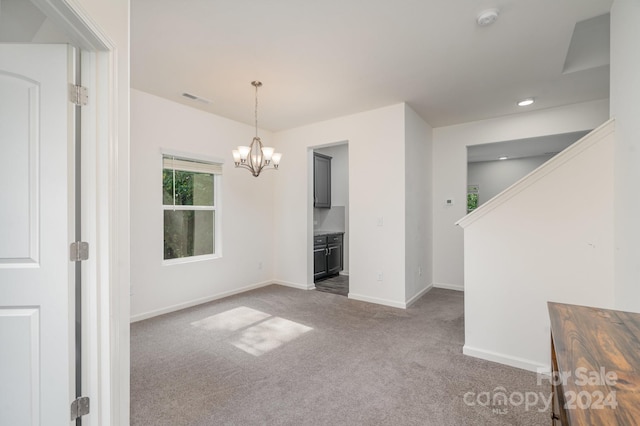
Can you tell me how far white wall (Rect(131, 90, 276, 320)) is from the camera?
347 centimetres

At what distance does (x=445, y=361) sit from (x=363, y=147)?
2935 millimetres

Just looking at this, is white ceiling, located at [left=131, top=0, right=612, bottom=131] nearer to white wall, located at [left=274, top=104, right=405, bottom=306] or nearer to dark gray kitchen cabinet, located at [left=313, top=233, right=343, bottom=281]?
white wall, located at [left=274, top=104, right=405, bottom=306]

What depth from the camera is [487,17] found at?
214 cm

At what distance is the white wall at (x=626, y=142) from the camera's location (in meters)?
1.64

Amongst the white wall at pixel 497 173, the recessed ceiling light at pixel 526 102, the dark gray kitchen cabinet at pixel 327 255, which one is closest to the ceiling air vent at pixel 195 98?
the dark gray kitchen cabinet at pixel 327 255

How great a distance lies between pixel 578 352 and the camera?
2.89 feet

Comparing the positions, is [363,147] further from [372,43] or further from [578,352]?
[578,352]

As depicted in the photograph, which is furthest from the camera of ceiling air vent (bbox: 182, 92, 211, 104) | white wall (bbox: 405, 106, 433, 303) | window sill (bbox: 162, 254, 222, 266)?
white wall (bbox: 405, 106, 433, 303)

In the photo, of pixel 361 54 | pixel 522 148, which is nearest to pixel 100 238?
pixel 361 54

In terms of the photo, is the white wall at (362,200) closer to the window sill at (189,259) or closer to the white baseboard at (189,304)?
the white baseboard at (189,304)

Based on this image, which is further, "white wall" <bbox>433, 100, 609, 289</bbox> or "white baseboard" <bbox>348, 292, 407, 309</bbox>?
"white wall" <bbox>433, 100, 609, 289</bbox>

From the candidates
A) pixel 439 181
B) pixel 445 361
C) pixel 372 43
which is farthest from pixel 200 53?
pixel 439 181

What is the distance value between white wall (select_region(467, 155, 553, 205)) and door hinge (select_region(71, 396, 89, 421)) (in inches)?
335

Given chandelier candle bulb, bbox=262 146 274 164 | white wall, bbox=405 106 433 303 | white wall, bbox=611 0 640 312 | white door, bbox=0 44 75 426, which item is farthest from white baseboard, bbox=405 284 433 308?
white door, bbox=0 44 75 426
